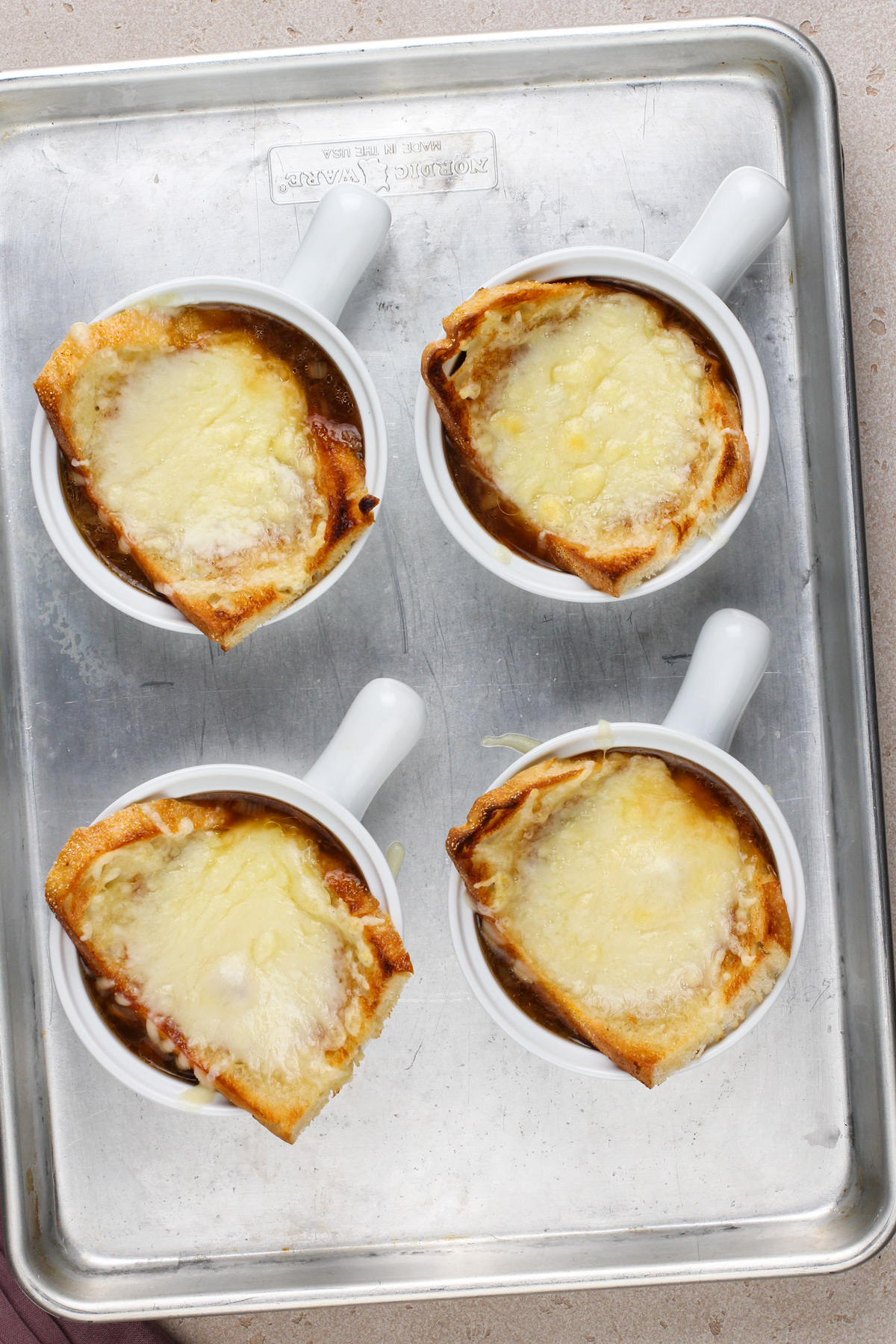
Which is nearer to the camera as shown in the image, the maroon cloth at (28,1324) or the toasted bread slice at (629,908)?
the toasted bread slice at (629,908)

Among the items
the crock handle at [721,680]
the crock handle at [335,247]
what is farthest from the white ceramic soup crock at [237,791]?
the crock handle at [335,247]

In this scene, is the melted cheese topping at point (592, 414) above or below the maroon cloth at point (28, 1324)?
above

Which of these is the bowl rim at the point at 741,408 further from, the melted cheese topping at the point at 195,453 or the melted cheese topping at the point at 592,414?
the melted cheese topping at the point at 195,453

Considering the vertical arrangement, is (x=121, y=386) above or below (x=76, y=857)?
above

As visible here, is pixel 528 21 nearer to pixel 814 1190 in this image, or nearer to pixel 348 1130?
pixel 348 1130

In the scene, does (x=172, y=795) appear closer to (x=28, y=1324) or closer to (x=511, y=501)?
(x=511, y=501)

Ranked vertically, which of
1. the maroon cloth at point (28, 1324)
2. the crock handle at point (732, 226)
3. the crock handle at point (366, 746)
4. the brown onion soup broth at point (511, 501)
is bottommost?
the maroon cloth at point (28, 1324)

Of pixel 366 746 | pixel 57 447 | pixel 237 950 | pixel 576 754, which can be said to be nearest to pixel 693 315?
pixel 576 754

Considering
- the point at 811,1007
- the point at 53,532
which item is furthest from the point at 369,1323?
the point at 53,532
